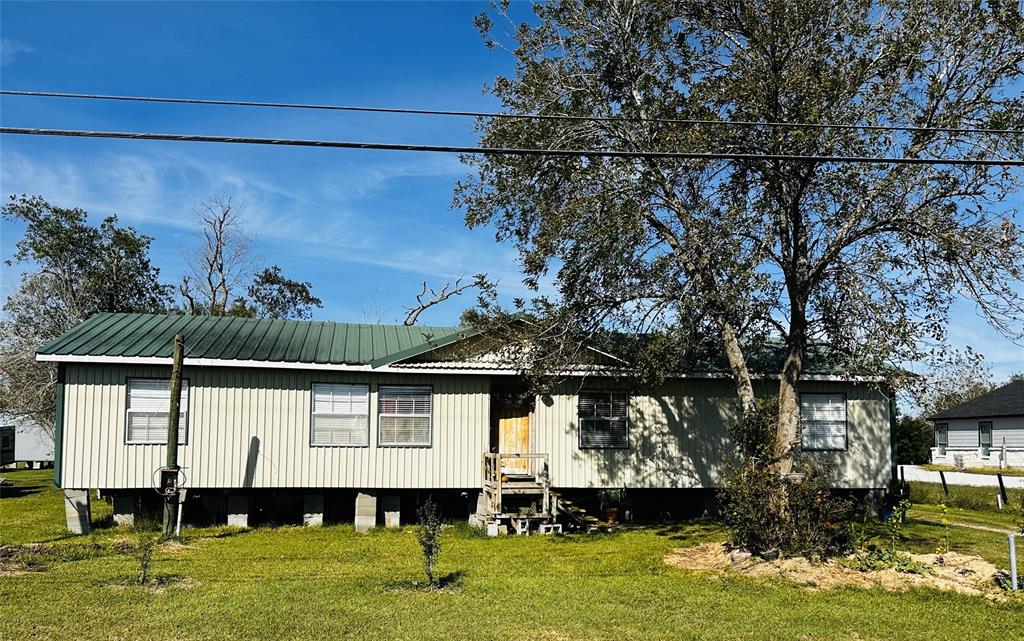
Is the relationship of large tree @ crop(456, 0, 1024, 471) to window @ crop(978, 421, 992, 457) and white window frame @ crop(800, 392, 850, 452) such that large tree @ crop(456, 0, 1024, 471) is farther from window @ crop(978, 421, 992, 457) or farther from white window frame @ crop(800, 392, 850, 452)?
window @ crop(978, 421, 992, 457)

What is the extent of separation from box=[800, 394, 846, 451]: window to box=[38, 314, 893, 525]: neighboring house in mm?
31

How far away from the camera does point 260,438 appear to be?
16.6m

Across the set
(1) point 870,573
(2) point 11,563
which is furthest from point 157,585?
(1) point 870,573

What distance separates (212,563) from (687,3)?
11254 millimetres

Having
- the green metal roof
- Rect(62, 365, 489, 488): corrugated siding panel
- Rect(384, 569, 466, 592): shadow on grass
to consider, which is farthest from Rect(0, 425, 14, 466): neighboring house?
Rect(384, 569, 466, 592): shadow on grass

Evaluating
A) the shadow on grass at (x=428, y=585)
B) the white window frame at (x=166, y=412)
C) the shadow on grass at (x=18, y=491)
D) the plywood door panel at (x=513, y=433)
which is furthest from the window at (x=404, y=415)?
the shadow on grass at (x=18, y=491)

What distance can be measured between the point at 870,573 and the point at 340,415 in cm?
990

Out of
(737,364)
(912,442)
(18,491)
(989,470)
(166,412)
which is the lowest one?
(989,470)

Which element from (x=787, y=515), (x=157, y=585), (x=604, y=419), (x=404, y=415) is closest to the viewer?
(x=157, y=585)

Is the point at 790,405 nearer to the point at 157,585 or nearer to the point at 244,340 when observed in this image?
the point at 157,585

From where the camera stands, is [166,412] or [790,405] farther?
[166,412]

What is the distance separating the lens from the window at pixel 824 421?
1880 centimetres

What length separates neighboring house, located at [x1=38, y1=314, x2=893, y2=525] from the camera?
16141 mm

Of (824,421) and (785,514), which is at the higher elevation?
(824,421)
